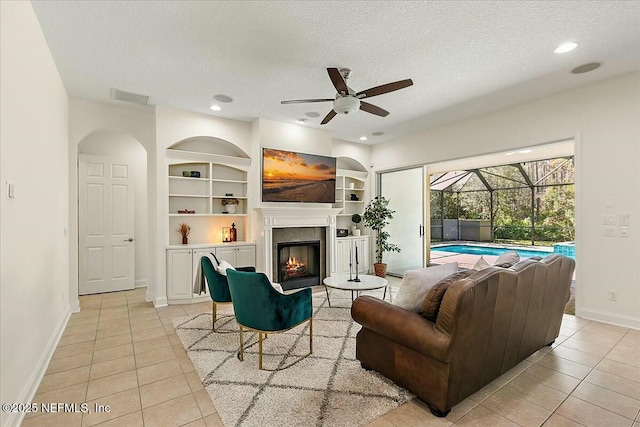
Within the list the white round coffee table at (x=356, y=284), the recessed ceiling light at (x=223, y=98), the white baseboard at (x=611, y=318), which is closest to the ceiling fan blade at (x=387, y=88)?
the recessed ceiling light at (x=223, y=98)

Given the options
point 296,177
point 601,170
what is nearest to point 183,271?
point 296,177

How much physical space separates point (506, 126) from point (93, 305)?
22.4ft

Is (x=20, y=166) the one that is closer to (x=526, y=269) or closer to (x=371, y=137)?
(x=526, y=269)

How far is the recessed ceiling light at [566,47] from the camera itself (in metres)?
2.90

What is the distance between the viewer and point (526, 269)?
2.31 metres

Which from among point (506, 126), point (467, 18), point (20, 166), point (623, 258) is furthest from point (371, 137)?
point (20, 166)

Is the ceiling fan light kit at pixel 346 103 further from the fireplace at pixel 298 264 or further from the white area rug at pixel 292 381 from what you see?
the fireplace at pixel 298 264

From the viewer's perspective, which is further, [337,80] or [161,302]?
[161,302]

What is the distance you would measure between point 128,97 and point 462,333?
15.8 feet

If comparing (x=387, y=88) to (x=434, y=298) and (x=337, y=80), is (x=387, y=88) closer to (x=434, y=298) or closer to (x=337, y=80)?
(x=337, y=80)

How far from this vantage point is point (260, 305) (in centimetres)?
259

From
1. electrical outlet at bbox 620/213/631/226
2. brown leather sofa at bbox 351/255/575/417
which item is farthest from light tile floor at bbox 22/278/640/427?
electrical outlet at bbox 620/213/631/226

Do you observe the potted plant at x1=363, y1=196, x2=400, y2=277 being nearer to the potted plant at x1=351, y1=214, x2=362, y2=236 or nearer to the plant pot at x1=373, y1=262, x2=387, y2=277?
the plant pot at x1=373, y1=262, x2=387, y2=277

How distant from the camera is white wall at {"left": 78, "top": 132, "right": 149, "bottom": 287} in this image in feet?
17.8
